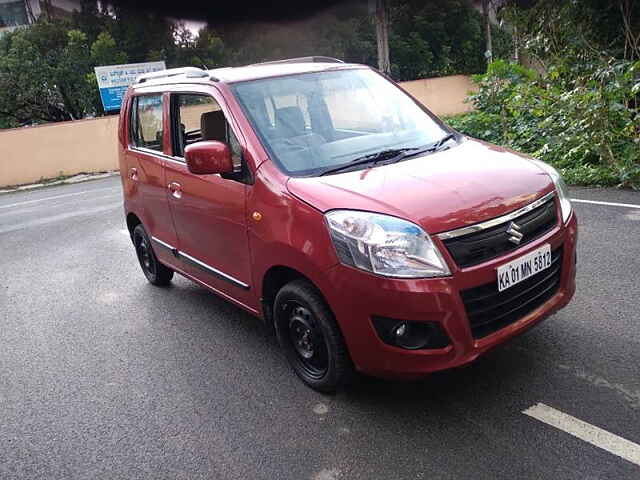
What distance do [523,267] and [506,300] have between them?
0.62 feet

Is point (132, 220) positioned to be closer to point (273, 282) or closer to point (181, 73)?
point (181, 73)

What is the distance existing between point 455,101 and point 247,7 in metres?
12.0

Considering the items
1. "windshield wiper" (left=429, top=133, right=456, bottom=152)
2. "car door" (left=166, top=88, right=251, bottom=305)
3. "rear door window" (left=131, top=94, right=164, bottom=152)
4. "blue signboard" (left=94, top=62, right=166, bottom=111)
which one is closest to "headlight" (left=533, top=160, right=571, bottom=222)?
"windshield wiper" (left=429, top=133, right=456, bottom=152)

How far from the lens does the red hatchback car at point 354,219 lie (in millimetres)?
2906

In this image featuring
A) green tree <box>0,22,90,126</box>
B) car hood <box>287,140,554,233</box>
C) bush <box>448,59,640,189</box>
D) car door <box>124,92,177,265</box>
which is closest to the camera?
car hood <box>287,140,554,233</box>

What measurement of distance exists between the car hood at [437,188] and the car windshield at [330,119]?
0.26m

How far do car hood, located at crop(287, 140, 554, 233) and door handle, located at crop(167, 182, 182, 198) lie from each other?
1.34 m

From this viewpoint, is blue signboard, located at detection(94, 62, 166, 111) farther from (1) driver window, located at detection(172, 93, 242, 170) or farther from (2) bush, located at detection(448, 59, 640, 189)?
(1) driver window, located at detection(172, 93, 242, 170)

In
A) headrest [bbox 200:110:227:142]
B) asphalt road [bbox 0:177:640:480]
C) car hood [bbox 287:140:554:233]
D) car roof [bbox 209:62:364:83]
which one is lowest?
asphalt road [bbox 0:177:640:480]

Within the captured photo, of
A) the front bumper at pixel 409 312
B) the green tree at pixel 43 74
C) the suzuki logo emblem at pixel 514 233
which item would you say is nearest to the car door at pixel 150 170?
the front bumper at pixel 409 312

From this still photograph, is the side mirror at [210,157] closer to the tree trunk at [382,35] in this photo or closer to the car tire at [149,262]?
the car tire at [149,262]

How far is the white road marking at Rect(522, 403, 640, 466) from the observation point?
2729 millimetres

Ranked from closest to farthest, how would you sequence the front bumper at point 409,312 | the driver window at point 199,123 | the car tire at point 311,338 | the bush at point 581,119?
1. the front bumper at point 409,312
2. the car tire at point 311,338
3. the driver window at point 199,123
4. the bush at point 581,119

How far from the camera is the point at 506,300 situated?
3039mm
